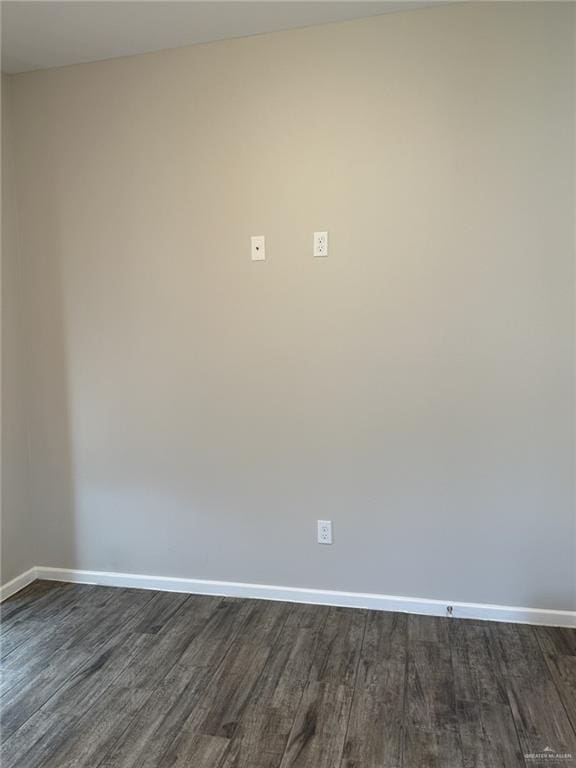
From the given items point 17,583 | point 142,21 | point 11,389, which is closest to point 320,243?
point 142,21

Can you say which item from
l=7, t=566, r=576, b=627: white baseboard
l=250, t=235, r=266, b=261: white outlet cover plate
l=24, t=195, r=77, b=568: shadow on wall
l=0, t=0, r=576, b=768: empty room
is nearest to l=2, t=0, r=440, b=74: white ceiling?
l=0, t=0, r=576, b=768: empty room

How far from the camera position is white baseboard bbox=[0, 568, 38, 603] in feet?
9.21

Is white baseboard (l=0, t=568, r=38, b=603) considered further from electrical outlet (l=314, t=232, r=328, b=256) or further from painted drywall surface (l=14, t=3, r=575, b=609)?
electrical outlet (l=314, t=232, r=328, b=256)

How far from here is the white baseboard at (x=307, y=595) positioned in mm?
2428

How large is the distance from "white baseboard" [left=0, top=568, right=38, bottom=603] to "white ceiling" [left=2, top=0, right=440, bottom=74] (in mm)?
2487

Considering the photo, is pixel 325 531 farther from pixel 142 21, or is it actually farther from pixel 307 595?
pixel 142 21

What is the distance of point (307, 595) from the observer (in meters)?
2.66

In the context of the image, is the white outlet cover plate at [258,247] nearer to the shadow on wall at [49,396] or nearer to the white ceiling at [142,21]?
the white ceiling at [142,21]

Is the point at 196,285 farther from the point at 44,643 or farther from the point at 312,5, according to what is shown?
the point at 44,643

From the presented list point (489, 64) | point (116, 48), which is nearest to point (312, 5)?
point (489, 64)

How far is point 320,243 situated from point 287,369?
0.57 metres

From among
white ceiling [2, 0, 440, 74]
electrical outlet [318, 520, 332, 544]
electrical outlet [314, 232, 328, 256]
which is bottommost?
electrical outlet [318, 520, 332, 544]

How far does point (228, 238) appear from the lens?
2.59m

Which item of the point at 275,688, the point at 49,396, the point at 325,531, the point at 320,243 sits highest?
the point at 320,243
